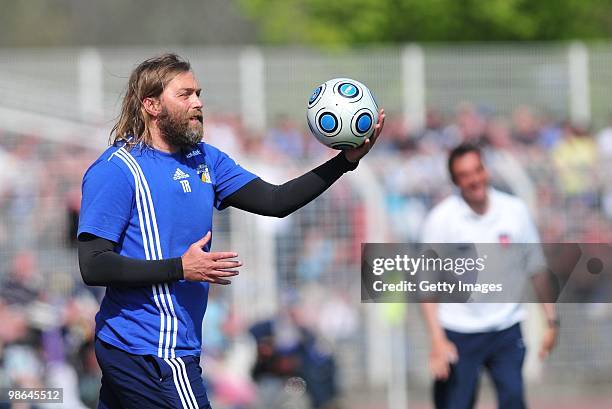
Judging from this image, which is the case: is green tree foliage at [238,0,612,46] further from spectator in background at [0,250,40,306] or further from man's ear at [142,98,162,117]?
man's ear at [142,98,162,117]

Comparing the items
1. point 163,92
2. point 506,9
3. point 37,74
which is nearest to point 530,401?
point 163,92

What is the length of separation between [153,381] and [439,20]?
24.5 meters

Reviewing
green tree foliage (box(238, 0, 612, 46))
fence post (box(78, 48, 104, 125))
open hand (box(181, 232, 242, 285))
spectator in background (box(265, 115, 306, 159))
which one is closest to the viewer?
open hand (box(181, 232, 242, 285))

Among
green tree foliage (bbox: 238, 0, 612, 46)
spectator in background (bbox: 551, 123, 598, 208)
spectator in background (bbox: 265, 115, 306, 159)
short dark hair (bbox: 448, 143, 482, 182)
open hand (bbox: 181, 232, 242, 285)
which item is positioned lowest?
open hand (bbox: 181, 232, 242, 285)

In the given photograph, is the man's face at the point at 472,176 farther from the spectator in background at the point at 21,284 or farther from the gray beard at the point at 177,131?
the spectator in background at the point at 21,284

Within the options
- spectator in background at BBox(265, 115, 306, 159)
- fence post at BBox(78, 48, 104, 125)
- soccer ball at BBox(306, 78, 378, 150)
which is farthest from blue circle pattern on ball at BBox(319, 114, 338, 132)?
fence post at BBox(78, 48, 104, 125)

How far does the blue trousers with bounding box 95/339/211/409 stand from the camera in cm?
531

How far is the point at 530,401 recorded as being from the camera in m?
11.6

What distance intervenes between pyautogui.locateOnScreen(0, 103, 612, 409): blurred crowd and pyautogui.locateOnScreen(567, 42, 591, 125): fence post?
7.78m

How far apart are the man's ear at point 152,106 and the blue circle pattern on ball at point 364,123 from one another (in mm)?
992

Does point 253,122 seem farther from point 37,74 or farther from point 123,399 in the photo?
point 123,399

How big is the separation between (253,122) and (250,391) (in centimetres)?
844

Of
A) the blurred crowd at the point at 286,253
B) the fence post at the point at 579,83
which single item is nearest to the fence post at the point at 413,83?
the fence post at the point at 579,83

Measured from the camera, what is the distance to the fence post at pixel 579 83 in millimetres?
19562
